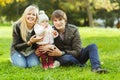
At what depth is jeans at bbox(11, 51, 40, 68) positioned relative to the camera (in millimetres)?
8227

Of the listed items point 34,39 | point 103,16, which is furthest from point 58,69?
point 103,16

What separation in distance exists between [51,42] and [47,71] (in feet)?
2.08

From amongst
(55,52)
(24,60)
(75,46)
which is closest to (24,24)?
(24,60)

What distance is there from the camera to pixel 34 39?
7.74 meters

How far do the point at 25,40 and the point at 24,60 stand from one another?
440 millimetres

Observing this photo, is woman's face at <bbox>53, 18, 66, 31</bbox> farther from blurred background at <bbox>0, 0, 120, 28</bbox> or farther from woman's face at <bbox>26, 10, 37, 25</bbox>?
blurred background at <bbox>0, 0, 120, 28</bbox>

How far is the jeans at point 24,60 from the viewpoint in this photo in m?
8.23

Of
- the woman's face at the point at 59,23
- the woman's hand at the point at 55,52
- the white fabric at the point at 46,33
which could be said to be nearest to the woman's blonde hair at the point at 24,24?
the white fabric at the point at 46,33

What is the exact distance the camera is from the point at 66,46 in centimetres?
812

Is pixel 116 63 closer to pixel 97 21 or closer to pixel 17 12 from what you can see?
pixel 17 12

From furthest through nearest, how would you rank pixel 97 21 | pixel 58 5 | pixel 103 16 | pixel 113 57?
pixel 97 21
pixel 103 16
pixel 58 5
pixel 113 57

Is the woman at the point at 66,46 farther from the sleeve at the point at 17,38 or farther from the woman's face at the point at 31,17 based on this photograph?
the sleeve at the point at 17,38

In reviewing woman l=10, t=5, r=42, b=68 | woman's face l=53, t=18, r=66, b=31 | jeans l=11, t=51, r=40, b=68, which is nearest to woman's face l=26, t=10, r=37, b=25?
woman l=10, t=5, r=42, b=68

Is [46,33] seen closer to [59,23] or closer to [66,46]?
[59,23]
